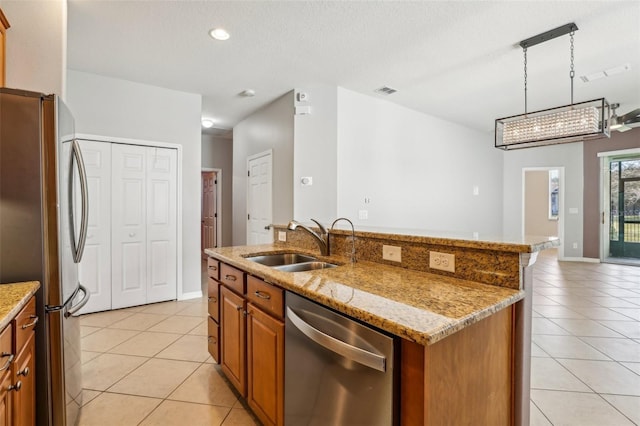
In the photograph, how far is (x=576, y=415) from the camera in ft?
6.15

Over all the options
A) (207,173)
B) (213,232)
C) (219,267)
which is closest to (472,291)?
(219,267)

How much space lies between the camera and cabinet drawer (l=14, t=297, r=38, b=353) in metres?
1.21

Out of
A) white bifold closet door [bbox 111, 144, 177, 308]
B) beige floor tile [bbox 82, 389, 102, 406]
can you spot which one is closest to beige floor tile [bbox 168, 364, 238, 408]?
beige floor tile [bbox 82, 389, 102, 406]

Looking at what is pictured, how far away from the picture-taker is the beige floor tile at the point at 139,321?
3.21m

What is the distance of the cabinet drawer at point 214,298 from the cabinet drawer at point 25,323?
96 centimetres

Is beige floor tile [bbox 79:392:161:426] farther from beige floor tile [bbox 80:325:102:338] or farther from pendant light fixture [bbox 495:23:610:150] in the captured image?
pendant light fixture [bbox 495:23:610:150]

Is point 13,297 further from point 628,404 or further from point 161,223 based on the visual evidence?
point 628,404

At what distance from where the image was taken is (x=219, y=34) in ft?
9.28

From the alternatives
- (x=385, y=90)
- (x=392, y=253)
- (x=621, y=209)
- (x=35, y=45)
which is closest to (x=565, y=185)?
(x=621, y=209)

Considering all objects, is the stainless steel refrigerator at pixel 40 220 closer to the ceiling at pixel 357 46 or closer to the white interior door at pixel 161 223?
the ceiling at pixel 357 46

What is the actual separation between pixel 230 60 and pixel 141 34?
807 mm

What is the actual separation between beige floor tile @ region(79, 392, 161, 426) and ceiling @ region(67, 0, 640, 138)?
108 inches

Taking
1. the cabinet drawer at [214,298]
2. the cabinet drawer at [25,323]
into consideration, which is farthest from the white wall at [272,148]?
the cabinet drawer at [25,323]

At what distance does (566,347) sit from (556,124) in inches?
75.8
